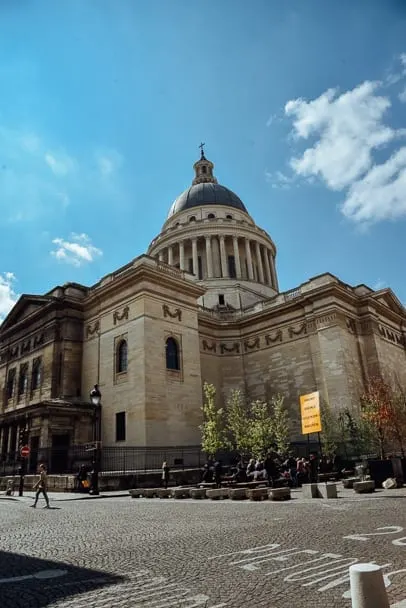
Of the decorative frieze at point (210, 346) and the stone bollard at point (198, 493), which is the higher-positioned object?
the decorative frieze at point (210, 346)

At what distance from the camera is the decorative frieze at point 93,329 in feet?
113

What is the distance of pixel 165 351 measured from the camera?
1236 inches

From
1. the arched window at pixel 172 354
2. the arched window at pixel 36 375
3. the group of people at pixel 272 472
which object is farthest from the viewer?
the arched window at pixel 36 375

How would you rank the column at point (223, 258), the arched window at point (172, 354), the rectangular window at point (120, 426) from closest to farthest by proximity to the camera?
the rectangular window at point (120, 426), the arched window at point (172, 354), the column at point (223, 258)

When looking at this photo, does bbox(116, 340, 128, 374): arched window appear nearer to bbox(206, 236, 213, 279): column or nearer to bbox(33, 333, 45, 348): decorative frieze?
bbox(33, 333, 45, 348): decorative frieze

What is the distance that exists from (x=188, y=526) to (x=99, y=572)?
424 cm

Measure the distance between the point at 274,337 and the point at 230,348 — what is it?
14.9ft

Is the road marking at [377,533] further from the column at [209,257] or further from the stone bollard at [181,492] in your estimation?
the column at [209,257]

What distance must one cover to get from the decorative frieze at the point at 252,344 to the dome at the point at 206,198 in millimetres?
23403

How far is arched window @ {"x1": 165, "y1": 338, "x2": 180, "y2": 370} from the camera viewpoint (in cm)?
3199

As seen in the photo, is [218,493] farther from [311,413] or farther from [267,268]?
[267,268]

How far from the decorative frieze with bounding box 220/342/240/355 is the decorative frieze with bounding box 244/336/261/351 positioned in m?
0.74

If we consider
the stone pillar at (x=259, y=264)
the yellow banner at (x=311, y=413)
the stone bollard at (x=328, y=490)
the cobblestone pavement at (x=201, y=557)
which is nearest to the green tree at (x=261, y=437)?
the yellow banner at (x=311, y=413)

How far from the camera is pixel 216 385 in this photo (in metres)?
39.4
